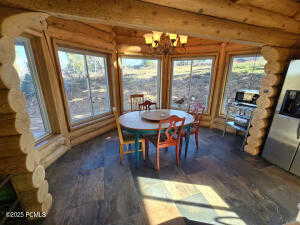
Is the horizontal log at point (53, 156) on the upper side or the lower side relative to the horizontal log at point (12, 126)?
lower

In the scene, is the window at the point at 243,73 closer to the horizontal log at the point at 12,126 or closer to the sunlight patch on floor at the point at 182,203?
the sunlight patch on floor at the point at 182,203

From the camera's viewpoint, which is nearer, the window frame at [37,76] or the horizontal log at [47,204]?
the horizontal log at [47,204]

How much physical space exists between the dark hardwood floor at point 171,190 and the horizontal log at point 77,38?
2.24 m

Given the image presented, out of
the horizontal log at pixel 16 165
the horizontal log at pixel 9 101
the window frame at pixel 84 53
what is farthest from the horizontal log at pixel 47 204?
the window frame at pixel 84 53

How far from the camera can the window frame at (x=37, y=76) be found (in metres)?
2.11

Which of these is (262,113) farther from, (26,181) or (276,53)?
(26,181)

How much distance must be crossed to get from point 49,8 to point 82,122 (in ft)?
8.15

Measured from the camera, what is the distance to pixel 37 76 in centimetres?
230

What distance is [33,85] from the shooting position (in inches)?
89.7

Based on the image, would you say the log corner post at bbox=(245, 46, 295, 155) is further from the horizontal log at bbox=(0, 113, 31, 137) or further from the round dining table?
the horizontal log at bbox=(0, 113, 31, 137)

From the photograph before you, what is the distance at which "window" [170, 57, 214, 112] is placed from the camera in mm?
3938

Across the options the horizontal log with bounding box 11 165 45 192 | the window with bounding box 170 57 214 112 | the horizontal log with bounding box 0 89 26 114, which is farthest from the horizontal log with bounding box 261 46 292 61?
the horizontal log with bounding box 11 165 45 192

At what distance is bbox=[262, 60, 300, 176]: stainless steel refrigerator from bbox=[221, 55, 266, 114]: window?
1.16 metres

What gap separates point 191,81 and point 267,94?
2090 millimetres
